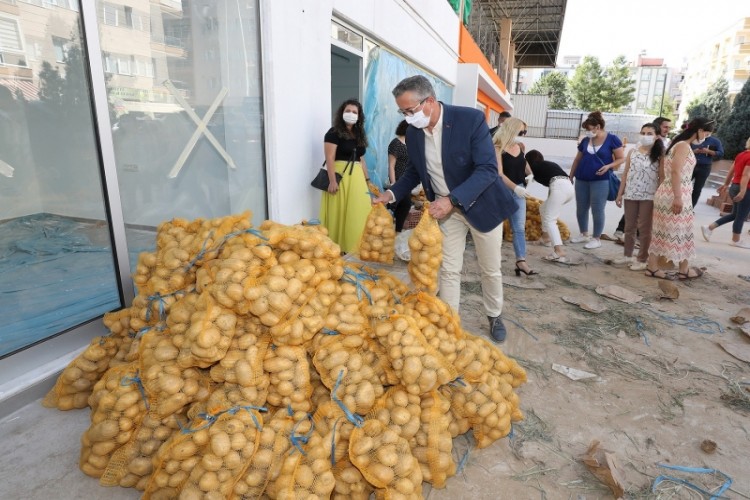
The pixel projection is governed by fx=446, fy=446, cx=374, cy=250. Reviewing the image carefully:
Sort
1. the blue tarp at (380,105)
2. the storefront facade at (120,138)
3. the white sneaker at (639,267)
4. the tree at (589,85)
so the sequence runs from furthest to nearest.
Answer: the tree at (589,85) → the blue tarp at (380,105) → the white sneaker at (639,267) → the storefront facade at (120,138)

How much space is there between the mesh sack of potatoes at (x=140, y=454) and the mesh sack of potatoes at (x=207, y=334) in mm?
298

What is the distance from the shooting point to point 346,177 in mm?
4984

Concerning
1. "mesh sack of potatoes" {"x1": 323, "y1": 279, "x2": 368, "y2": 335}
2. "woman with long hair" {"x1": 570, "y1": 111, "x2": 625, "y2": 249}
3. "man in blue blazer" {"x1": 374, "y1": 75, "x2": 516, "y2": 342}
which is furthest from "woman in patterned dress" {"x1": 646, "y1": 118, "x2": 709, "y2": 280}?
"mesh sack of potatoes" {"x1": 323, "y1": 279, "x2": 368, "y2": 335}

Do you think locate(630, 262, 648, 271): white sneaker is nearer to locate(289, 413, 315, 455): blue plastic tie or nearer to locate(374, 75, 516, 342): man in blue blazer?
locate(374, 75, 516, 342): man in blue blazer

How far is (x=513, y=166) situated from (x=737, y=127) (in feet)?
62.1

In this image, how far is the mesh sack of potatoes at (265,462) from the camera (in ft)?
6.03

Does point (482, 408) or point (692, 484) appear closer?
point (692, 484)

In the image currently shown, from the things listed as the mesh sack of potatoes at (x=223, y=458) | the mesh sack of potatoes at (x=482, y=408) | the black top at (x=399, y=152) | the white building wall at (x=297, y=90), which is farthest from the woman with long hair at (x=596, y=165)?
the mesh sack of potatoes at (x=223, y=458)

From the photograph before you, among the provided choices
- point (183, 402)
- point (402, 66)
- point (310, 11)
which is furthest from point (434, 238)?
point (402, 66)

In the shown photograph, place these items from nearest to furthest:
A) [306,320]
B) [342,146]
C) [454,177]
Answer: [306,320] → [454,177] → [342,146]

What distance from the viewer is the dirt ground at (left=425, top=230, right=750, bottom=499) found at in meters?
2.26

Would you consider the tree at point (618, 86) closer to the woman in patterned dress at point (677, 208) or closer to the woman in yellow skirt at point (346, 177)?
the woman in patterned dress at point (677, 208)

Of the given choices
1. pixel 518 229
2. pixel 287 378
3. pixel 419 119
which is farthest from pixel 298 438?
pixel 518 229

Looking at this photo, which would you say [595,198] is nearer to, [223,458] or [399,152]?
[399,152]
